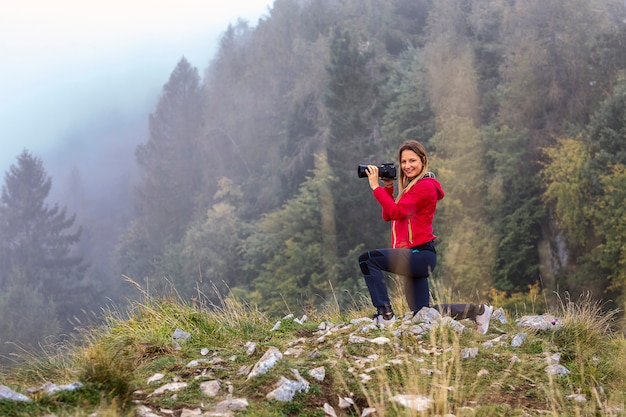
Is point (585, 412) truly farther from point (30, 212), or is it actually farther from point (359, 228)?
point (30, 212)

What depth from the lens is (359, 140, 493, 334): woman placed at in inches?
238

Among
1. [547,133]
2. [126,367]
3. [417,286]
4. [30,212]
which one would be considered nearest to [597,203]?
[547,133]

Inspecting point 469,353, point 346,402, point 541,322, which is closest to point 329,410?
point 346,402

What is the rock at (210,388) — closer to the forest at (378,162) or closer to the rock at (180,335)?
the rock at (180,335)

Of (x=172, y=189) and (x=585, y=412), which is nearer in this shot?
(x=585, y=412)

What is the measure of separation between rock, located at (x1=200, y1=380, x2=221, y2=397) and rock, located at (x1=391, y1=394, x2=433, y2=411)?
111cm

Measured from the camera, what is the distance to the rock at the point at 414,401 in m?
4.07

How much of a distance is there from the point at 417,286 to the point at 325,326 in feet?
2.95

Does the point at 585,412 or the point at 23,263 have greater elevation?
the point at 585,412

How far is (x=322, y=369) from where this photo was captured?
471 cm

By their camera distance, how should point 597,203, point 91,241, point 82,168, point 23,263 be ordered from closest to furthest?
point 597,203, point 23,263, point 91,241, point 82,168

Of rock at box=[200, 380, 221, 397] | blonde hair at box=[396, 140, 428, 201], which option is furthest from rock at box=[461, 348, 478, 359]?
rock at box=[200, 380, 221, 397]

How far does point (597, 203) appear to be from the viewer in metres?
35.3

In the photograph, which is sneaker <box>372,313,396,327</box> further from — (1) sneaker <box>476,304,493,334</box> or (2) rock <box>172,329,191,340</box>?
(2) rock <box>172,329,191,340</box>
